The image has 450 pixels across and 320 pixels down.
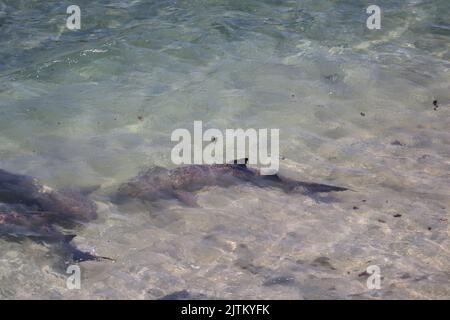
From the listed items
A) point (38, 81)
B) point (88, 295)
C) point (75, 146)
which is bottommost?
point (88, 295)

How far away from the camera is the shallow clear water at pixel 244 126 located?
4.62 m

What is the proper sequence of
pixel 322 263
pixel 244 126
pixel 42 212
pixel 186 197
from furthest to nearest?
pixel 244 126 < pixel 186 197 < pixel 42 212 < pixel 322 263

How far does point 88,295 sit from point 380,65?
6.05 metres

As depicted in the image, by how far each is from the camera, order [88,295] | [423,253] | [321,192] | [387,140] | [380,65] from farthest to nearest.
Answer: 1. [380,65]
2. [387,140]
3. [321,192]
4. [423,253]
5. [88,295]

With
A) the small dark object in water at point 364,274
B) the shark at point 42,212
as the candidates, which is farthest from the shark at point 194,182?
the small dark object in water at point 364,274

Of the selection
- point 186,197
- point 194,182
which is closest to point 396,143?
point 194,182

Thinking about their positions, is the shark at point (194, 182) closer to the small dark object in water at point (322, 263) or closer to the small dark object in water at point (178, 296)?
the small dark object in water at point (322, 263)

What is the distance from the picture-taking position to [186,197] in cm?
568

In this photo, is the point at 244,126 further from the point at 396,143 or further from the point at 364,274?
the point at 364,274

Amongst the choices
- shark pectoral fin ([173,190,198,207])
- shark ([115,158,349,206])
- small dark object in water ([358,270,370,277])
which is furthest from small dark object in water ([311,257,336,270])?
shark pectoral fin ([173,190,198,207])

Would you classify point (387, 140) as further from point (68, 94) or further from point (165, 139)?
point (68, 94)

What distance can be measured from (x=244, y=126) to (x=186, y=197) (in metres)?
1.77

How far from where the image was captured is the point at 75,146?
666 cm
